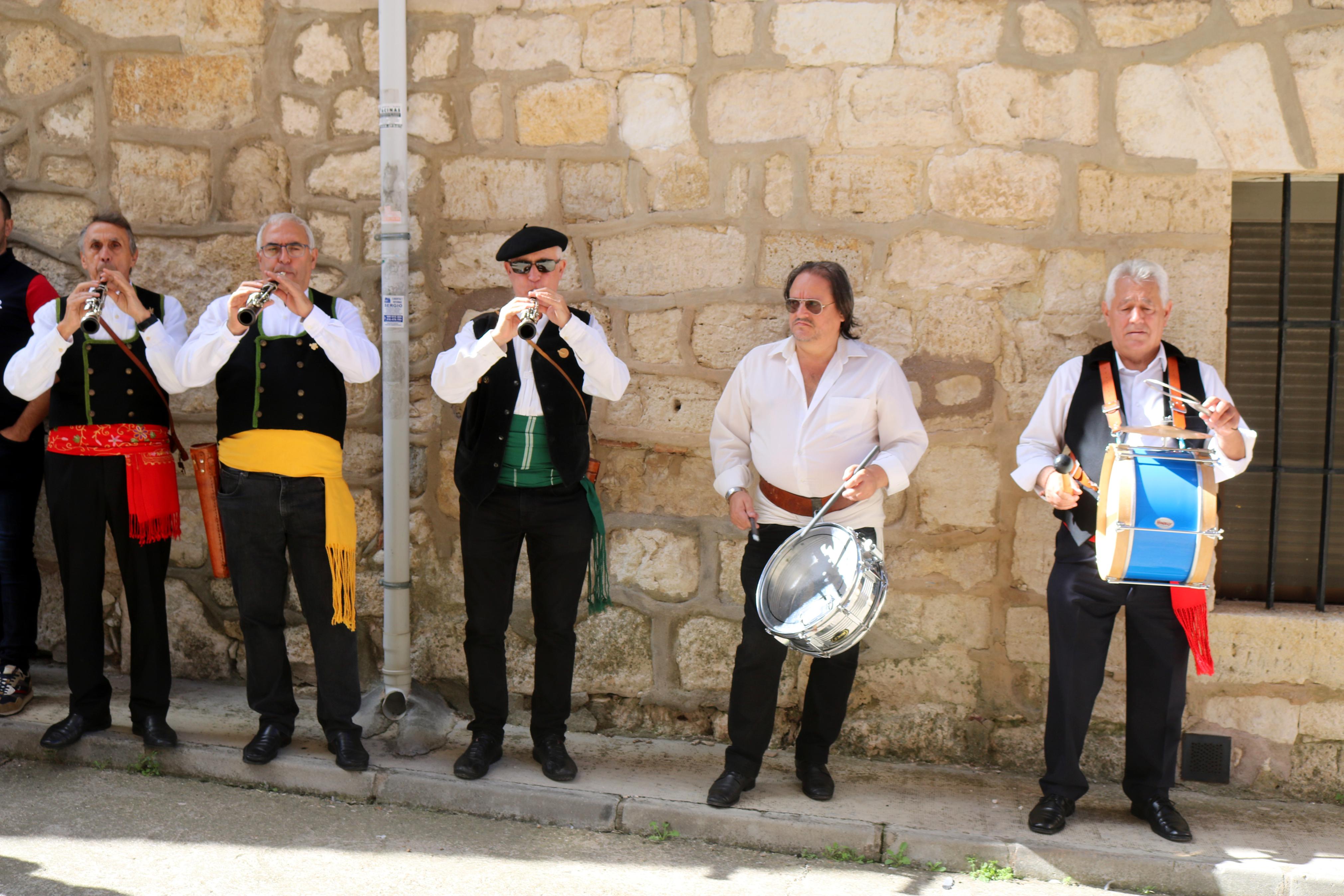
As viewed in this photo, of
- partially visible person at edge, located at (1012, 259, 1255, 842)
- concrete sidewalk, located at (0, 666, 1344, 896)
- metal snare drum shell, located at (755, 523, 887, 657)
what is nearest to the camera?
metal snare drum shell, located at (755, 523, 887, 657)

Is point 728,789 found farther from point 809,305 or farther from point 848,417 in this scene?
point 809,305

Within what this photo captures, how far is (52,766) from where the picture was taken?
3.90 m

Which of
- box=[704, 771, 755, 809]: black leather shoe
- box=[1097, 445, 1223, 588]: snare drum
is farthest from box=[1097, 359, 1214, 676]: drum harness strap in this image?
box=[704, 771, 755, 809]: black leather shoe

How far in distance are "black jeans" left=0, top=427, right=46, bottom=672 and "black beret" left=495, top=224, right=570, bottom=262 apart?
210 centimetres

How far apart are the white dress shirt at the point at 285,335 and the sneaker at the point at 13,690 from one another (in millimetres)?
1429

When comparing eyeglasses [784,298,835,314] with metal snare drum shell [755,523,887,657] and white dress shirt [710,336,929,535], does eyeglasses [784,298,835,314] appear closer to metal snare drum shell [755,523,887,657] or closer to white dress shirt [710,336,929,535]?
white dress shirt [710,336,929,535]

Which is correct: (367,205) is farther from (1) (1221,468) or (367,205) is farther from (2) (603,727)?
(1) (1221,468)

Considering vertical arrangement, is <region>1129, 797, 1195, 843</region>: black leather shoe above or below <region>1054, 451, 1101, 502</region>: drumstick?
below

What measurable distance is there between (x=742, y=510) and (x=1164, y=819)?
1633mm

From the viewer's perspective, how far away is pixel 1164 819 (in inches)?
138

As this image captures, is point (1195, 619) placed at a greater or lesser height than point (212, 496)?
lesser

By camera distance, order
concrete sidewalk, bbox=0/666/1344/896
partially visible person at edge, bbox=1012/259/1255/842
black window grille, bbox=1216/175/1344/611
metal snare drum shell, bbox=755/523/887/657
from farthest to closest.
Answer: black window grille, bbox=1216/175/1344/611, partially visible person at edge, bbox=1012/259/1255/842, concrete sidewalk, bbox=0/666/1344/896, metal snare drum shell, bbox=755/523/887/657

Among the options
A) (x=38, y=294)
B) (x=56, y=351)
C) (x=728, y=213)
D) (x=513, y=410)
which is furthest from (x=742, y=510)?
(x=38, y=294)

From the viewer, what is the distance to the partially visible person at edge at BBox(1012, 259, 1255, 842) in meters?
3.47
